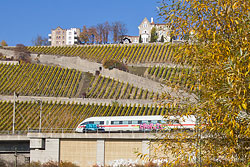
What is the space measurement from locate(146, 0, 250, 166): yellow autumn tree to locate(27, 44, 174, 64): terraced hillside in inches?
2714

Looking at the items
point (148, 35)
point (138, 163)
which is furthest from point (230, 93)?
point (148, 35)

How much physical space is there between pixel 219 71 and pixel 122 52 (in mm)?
87832

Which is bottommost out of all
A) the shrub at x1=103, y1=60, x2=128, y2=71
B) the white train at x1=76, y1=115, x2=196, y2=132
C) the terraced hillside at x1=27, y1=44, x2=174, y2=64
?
the white train at x1=76, y1=115, x2=196, y2=132

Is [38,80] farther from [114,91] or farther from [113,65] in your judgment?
[114,91]

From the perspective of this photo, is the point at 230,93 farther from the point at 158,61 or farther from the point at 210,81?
the point at 158,61

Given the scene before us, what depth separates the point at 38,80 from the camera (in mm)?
83688

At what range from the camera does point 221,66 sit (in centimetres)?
1550

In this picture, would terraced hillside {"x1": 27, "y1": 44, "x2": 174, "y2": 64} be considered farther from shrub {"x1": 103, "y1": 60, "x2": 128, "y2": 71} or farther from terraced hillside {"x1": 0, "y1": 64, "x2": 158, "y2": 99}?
terraced hillside {"x1": 0, "y1": 64, "x2": 158, "y2": 99}

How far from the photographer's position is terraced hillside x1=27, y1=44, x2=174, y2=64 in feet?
307

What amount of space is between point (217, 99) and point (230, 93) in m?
A: 0.77

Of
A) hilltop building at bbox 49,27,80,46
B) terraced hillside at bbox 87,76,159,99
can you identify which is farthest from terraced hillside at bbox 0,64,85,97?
hilltop building at bbox 49,27,80,46

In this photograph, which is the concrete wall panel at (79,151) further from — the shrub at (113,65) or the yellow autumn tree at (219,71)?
the shrub at (113,65)

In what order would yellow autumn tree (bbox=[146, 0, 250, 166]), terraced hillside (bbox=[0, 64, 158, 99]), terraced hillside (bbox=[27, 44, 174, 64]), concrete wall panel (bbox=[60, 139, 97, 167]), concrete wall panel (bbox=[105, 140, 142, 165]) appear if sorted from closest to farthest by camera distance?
yellow autumn tree (bbox=[146, 0, 250, 166]) → concrete wall panel (bbox=[105, 140, 142, 165]) → concrete wall panel (bbox=[60, 139, 97, 167]) → terraced hillside (bbox=[0, 64, 158, 99]) → terraced hillside (bbox=[27, 44, 174, 64])

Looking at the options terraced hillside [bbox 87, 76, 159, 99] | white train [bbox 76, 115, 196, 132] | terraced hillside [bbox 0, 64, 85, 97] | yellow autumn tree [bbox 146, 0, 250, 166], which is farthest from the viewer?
terraced hillside [bbox 0, 64, 85, 97]
